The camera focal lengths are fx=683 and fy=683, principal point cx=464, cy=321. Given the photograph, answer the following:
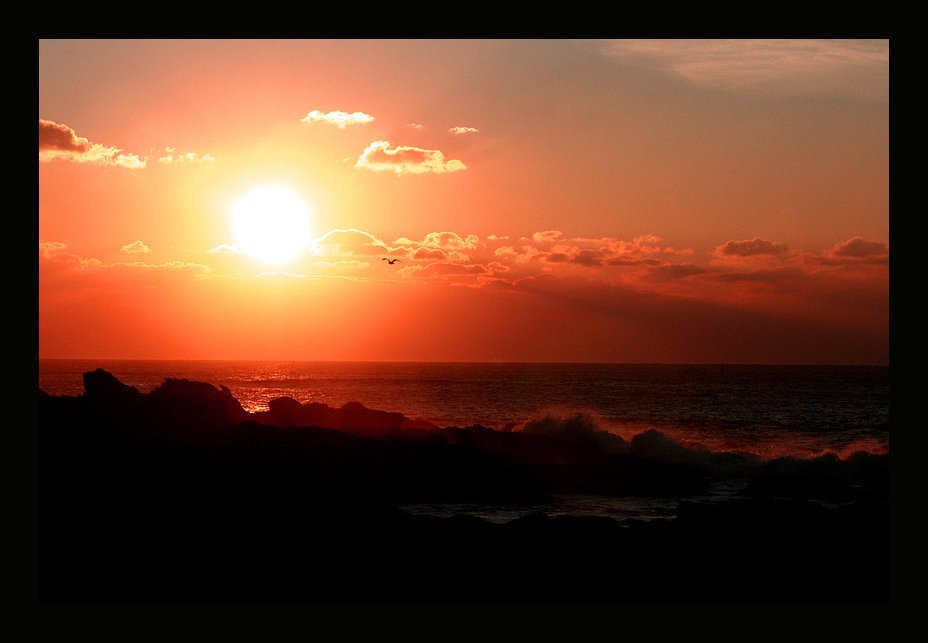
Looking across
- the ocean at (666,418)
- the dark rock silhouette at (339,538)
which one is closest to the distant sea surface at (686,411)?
the ocean at (666,418)

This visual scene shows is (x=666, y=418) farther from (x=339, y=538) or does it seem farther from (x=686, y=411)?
(x=339, y=538)

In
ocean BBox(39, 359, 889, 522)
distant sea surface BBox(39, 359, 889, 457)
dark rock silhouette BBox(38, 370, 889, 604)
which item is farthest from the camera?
distant sea surface BBox(39, 359, 889, 457)

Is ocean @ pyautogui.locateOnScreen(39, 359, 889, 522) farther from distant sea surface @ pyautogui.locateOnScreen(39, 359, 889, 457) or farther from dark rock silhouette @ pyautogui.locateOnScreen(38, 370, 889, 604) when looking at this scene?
dark rock silhouette @ pyautogui.locateOnScreen(38, 370, 889, 604)

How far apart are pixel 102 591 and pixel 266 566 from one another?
8.66 ft

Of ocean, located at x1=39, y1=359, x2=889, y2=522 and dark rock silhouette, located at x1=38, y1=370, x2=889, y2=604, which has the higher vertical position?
dark rock silhouette, located at x1=38, y1=370, x2=889, y2=604

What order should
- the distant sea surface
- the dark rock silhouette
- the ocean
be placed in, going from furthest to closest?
1. the distant sea surface
2. the ocean
3. the dark rock silhouette

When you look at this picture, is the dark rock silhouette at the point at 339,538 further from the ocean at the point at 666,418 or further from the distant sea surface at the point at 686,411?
the distant sea surface at the point at 686,411

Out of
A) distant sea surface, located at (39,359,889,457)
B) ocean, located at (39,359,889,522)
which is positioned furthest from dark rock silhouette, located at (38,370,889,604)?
distant sea surface, located at (39,359,889,457)

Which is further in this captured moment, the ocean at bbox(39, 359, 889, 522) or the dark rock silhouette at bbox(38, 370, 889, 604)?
the ocean at bbox(39, 359, 889, 522)

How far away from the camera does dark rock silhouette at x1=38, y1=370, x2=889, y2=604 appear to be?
11703mm

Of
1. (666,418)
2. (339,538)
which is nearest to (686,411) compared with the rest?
(666,418)

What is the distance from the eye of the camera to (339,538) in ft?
43.7

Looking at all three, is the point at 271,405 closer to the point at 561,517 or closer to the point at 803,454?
the point at 561,517

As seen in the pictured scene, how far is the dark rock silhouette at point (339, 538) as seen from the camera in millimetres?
11703
